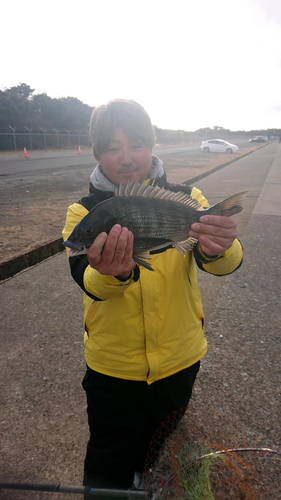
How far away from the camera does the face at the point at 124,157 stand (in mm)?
2150

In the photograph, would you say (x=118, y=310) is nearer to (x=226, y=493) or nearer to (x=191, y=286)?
(x=191, y=286)


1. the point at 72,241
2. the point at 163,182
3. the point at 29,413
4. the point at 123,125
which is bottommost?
the point at 29,413

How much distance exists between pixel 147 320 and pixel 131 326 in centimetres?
11

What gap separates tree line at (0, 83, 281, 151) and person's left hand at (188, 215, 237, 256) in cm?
3772

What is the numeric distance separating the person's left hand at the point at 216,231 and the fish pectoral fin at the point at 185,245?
0.12 m

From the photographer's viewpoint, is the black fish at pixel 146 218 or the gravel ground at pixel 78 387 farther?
the gravel ground at pixel 78 387

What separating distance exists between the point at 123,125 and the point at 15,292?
320 centimetres

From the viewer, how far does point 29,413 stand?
8.68 ft

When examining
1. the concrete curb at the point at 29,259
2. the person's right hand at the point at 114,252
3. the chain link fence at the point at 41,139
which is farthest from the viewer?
the chain link fence at the point at 41,139

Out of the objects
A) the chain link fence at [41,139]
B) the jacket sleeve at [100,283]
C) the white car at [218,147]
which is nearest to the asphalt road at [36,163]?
the chain link fence at [41,139]

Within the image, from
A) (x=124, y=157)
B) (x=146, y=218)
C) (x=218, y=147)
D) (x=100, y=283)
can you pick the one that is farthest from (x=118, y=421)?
(x=218, y=147)

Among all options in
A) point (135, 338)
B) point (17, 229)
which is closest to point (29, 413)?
point (135, 338)

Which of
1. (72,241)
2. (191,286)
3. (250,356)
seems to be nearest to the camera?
(72,241)

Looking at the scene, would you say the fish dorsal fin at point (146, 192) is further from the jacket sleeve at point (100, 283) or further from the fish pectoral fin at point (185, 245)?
the jacket sleeve at point (100, 283)
